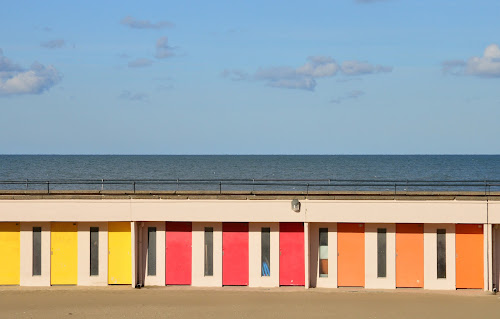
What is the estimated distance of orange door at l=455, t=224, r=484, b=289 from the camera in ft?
74.3

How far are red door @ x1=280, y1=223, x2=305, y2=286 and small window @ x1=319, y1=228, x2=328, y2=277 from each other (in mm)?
589

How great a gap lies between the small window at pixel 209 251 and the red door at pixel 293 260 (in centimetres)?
222

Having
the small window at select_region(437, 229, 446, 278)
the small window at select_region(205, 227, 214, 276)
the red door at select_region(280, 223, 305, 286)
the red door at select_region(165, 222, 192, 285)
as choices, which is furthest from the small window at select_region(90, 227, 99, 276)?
the small window at select_region(437, 229, 446, 278)

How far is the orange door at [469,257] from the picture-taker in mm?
22656

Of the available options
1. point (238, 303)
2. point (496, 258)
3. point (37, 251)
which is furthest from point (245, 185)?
point (238, 303)

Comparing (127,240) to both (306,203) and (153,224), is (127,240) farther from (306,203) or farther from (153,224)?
(306,203)

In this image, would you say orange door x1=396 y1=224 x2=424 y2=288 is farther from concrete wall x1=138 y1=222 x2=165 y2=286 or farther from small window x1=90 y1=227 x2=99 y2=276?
small window x1=90 y1=227 x2=99 y2=276

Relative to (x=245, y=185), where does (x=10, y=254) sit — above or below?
below

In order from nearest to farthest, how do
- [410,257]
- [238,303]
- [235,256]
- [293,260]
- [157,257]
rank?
[238,303] → [410,257] → [293,260] → [235,256] → [157,257]

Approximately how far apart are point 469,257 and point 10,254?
14.6m

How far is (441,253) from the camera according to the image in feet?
74.6

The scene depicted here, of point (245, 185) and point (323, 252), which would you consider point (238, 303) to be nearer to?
point (323, 252)

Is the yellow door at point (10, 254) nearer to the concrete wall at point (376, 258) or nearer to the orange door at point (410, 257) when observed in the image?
the concrete wall at point (376, 258)

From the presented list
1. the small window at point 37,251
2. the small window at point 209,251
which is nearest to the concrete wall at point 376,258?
the small window at point 209,251
